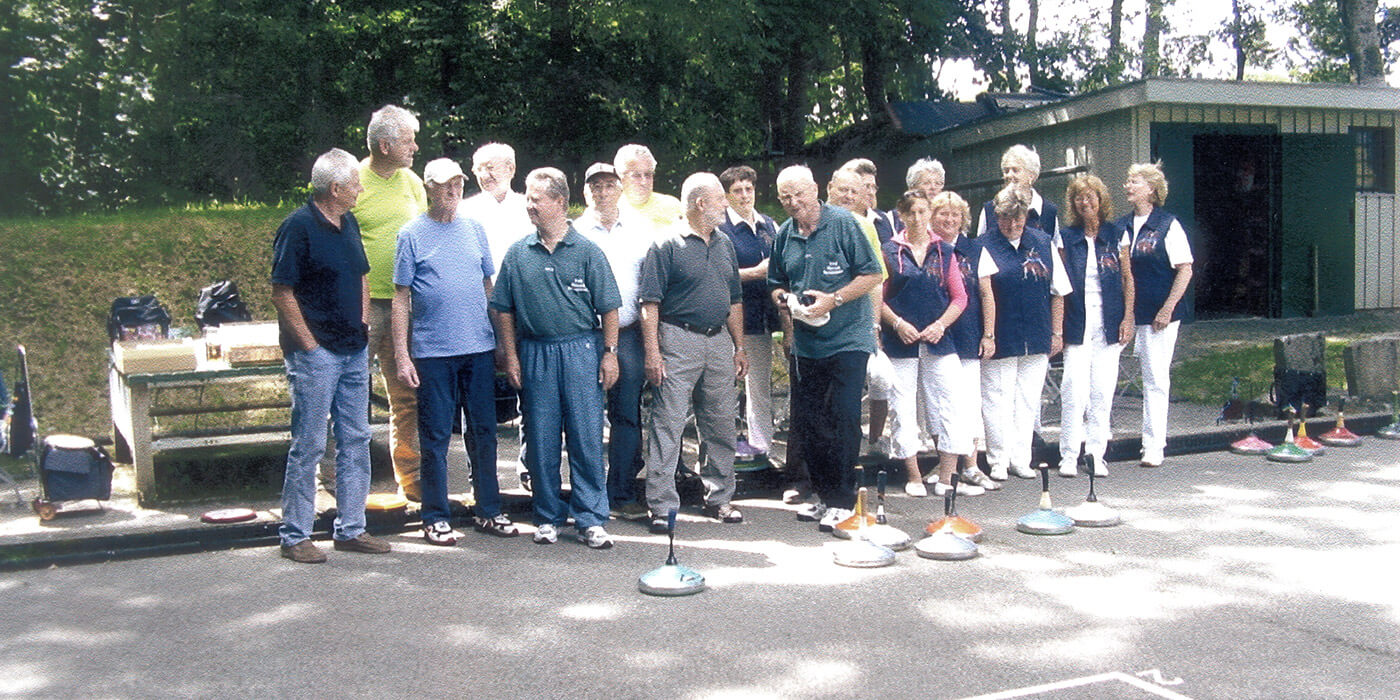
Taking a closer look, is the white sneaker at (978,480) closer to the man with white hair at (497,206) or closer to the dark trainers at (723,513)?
the dark trainers at (723,513)

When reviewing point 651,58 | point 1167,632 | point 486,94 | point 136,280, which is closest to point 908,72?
point 651,58

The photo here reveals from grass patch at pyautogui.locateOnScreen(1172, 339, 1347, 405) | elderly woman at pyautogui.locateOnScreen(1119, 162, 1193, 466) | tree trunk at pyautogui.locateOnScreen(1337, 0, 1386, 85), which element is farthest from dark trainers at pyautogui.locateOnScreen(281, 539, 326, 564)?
tree trunk at pyautogui.locateOnScreen(1337, 0, 1386, 85)

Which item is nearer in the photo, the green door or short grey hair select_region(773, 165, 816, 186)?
short grey hair select_region(773, 165, 816, 186)

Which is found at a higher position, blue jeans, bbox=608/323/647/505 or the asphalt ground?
blue jeans, bbox=608/323/647/505

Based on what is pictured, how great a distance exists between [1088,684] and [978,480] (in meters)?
3.93

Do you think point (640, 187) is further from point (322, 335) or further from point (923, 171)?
point (322, 335)

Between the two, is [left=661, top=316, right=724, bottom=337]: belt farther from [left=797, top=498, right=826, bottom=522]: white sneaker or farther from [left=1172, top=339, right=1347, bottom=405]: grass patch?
[left=1172, top=339, right=1347, bottom=405]: grass patch

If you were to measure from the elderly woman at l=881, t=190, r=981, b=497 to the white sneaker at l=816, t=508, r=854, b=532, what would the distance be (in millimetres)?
1085

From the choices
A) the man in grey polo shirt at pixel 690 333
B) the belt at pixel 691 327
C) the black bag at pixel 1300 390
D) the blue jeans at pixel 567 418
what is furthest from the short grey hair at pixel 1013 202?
the black bag at pixel 1300 390

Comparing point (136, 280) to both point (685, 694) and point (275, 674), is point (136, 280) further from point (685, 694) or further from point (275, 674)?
point (685, 694)

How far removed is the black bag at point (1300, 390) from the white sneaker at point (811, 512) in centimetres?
516

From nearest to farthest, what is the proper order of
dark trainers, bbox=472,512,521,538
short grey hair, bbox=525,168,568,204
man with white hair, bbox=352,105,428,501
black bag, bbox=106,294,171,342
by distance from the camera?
1. short grey hair, bbox=525,168,568,204
2. dark trainers, bbox=472,512,521,538
3. man with white hair, bbox=352,105,428,501
4. black bag, bbox=106,294,171,342

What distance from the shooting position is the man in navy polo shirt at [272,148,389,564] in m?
6.43

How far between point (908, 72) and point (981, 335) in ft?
61.2
